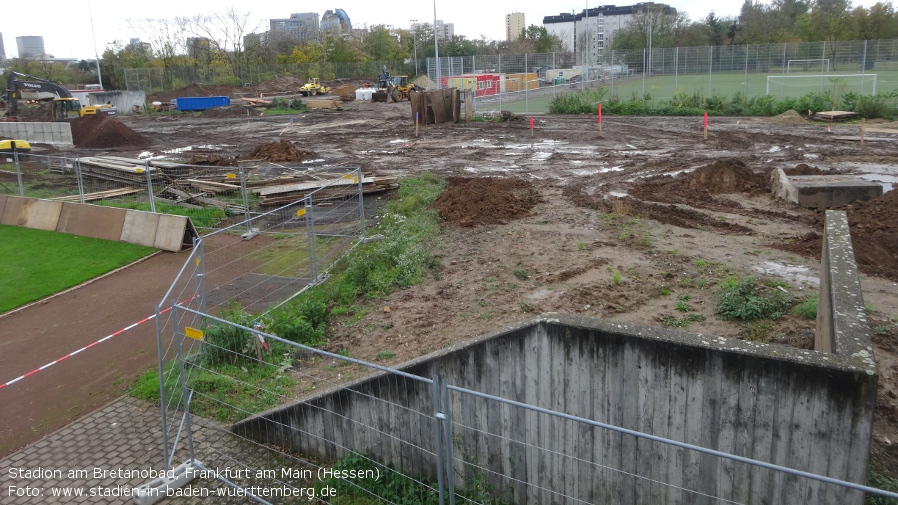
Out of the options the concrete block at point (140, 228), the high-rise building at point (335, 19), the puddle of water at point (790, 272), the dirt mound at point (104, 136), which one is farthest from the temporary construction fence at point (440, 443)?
the high-rise building at point (335, 19)

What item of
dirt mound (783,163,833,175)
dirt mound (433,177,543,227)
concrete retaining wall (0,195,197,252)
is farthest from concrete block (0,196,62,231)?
dirt mound (783,163,833,175)

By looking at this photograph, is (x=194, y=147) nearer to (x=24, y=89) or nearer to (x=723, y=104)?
(x=24, y=89)

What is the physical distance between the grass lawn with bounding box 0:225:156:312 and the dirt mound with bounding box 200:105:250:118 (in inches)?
1459

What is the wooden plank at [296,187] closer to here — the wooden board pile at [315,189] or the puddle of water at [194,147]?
the wooden board pile at [315,189]

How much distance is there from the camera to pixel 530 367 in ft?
22.0

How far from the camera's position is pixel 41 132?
3694 centimetres

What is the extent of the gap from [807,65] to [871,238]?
4384 cm

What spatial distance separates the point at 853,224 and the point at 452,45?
252ft

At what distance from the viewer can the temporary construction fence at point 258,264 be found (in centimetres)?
1005

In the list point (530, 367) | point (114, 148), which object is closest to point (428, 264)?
point (530, 367)

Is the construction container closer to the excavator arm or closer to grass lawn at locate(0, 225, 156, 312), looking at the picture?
the excavator arm

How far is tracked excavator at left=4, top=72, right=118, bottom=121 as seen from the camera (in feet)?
140

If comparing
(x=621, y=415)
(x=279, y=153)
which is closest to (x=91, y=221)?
(x=279, y=153)

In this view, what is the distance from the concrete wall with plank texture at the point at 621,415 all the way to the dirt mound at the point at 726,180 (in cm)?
1340
